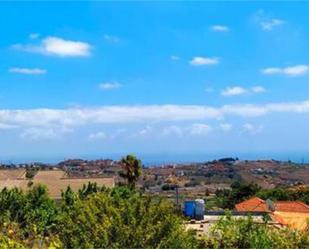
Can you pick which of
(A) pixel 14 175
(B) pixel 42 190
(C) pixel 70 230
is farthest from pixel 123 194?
(A) pixel 14 175

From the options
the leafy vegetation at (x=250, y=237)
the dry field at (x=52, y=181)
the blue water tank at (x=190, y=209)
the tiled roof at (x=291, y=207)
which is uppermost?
the dry field at (x=52, y=181)

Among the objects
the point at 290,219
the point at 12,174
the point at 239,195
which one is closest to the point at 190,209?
the point at 290,219

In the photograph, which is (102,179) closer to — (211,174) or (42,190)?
(42,190)

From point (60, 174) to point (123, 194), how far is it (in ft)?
69.6

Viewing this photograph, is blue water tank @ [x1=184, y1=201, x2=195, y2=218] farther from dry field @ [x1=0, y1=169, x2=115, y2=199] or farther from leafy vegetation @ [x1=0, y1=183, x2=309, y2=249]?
leafy vegetation @ [x1=0, y1=183, x2=309, y2=249]

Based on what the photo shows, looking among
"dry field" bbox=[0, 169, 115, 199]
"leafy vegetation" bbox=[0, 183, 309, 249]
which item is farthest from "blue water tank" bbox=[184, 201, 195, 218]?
"leafy vegetation" bbox=[0, 183, 309, 249]

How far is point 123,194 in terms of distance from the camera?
31.7 m

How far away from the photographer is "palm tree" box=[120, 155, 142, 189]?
44469mm

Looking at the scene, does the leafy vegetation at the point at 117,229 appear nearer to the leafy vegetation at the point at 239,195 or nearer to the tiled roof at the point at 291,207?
the tiled roof at the point at 291,207

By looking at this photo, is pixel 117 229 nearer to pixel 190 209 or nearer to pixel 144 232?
pixel 144 232

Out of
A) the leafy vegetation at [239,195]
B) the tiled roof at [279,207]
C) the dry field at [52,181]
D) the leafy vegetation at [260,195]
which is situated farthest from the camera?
the leafy vegetation at [239,195]

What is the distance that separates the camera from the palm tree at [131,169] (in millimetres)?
44469

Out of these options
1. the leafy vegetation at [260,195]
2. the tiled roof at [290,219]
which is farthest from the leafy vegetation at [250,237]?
the leafy vegetation at [260,195]

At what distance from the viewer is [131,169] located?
44.8m
